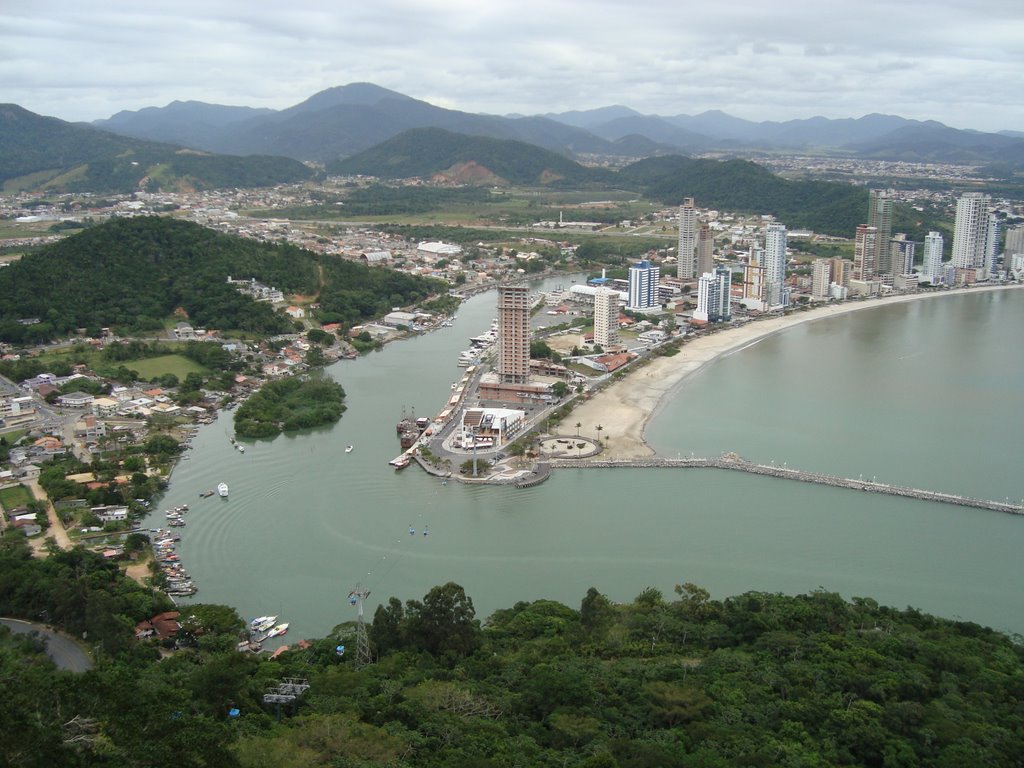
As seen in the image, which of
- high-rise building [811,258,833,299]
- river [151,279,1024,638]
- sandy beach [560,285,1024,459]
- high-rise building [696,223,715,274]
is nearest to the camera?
river [151,279,1024,638]

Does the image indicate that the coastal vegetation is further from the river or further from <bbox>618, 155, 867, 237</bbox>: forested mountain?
<bbox>618, 155, 867, 237</bbox>: forested mountain

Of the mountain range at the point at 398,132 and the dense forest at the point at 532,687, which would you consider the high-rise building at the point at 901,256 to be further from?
the mountain range at the point at 398,132

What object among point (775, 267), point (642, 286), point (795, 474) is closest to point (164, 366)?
point (795, 474)

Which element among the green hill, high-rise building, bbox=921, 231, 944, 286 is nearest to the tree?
high-rise building, bbox=921, 231, 944, 286

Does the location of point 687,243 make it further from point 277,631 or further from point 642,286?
point 277,631

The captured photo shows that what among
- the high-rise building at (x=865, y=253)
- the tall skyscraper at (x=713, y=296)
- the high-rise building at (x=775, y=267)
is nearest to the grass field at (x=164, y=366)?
the tall skyscraper at (x=713, y=296)

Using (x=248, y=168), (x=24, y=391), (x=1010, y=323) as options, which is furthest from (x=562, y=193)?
(x=24, y=391)
